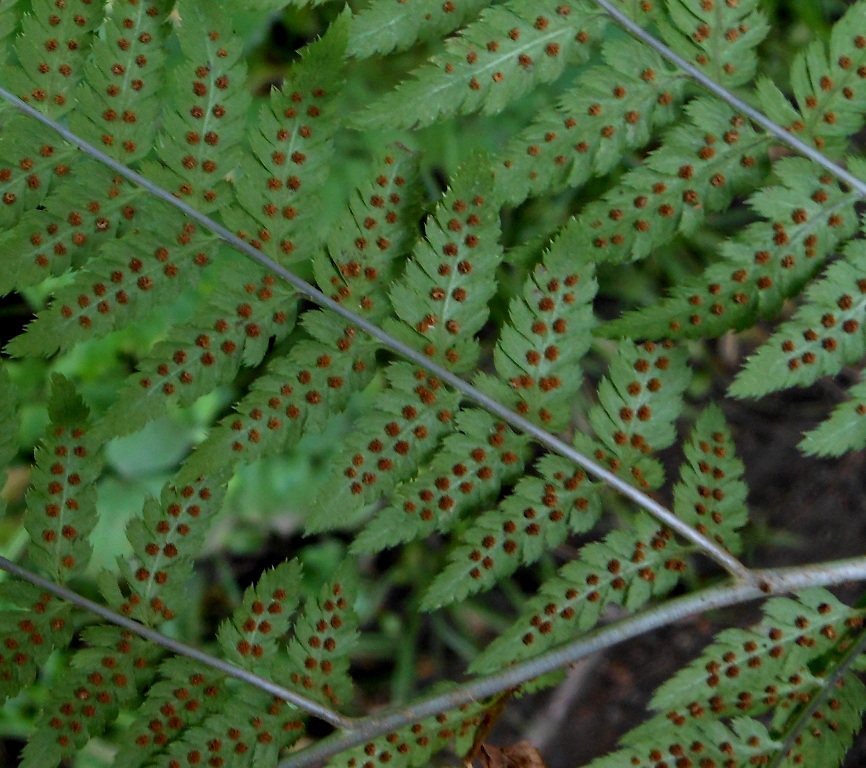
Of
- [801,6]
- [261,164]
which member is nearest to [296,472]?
[261,164]

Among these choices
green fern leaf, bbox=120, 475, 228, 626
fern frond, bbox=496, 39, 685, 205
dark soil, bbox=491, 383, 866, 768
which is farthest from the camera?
dark soil, bbox=491, 383, 866, 768

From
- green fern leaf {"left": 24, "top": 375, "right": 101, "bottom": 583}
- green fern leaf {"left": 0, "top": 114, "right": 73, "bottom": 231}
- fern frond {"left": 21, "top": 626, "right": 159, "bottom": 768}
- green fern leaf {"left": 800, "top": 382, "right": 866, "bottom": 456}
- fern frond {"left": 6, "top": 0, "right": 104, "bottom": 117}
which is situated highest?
green fern leaf {"left": 800, "top": 382, "right": 866, "bottom": 456}

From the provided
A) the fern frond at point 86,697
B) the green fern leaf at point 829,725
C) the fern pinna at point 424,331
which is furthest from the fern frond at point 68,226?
the green fern leaf at point 829,725

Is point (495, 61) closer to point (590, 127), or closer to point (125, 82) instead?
point (590, 127)

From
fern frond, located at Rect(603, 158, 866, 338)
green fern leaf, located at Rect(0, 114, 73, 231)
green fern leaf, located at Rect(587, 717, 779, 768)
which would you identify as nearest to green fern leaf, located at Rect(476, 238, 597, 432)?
fern frond, located at Rect(603, 158, 866, 338)

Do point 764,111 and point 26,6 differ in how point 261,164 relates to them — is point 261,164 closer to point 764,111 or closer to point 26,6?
point 764,111

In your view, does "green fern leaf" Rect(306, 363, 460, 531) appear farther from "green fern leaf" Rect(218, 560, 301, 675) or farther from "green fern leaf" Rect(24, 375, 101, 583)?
"green fern leaf" Rect(24, 375, 101, 583)
